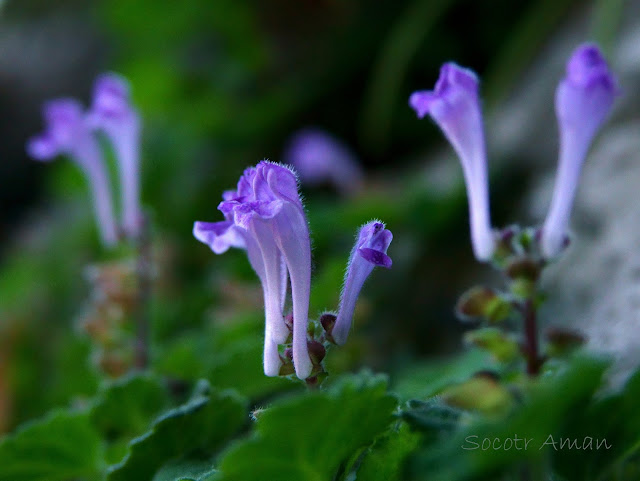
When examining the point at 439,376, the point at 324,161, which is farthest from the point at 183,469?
the point at 324,161

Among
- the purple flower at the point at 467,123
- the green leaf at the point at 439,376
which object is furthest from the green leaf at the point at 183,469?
the purple flower at the point at 467,123

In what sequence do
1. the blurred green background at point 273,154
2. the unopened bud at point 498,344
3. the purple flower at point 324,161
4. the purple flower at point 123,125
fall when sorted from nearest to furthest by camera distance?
the unopened bud at point 498,344 → the purple flower at point 123,125 → the blurred green background at point 273,154 → the purple flower at point 324,161

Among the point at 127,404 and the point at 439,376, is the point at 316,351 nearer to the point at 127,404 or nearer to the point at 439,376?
the point at 127,404

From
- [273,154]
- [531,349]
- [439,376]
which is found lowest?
[531,349]

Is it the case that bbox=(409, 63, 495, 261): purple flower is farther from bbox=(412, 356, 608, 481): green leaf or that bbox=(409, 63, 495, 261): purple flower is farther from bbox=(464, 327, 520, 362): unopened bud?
bbox=(412, 356, 608, 481): green leaf

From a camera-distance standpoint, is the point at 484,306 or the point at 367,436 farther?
the point at 484,306

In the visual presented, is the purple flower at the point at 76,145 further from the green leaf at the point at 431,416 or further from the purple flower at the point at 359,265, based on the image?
the green leaf at the point at 431,416
